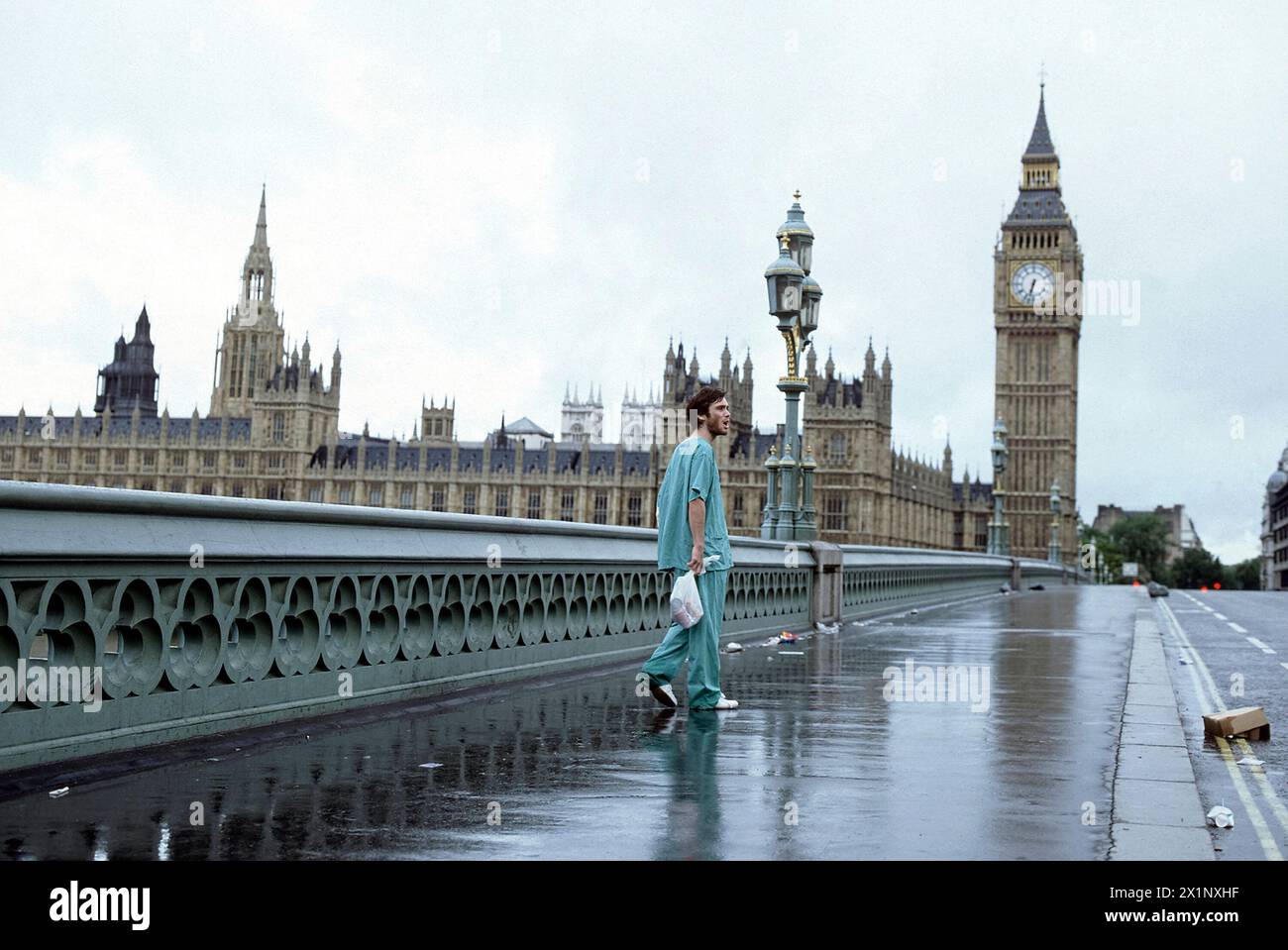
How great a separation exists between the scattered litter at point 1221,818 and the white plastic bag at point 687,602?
3417mm

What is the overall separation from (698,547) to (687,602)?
330 mm

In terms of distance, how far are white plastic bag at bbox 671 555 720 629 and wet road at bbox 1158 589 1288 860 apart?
274 centimetres

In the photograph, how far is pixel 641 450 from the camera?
123 metres

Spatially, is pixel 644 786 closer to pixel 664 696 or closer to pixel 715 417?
pixel 664 696

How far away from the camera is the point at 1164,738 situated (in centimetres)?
742

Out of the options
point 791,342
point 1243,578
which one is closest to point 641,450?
point 1243,578

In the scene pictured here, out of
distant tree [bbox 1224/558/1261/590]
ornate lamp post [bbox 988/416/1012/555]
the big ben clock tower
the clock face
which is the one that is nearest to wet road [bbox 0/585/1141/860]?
ornate lamp post [bbox 988/416/1012/555]

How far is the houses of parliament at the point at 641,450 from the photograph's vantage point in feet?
376

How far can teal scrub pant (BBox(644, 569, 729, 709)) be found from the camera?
8445mm

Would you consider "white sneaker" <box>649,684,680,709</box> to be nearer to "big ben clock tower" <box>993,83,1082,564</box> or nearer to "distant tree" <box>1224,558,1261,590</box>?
"big ben clock tower" <box>993,83,1082,564</box>
